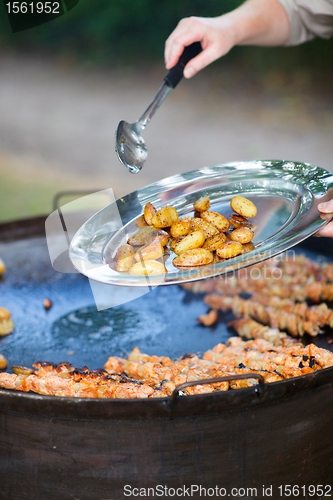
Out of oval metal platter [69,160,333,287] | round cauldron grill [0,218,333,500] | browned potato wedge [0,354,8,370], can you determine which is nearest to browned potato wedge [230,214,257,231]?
oval metal platter [69,160,333,287]

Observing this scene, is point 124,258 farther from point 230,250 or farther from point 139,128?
point 139,128

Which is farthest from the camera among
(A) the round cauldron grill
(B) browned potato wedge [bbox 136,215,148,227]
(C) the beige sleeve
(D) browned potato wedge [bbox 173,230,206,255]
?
(C) the beige sleeve

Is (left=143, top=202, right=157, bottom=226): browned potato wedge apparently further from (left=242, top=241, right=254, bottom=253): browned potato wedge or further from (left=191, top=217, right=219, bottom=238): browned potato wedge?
(left=242, top=241, right=254, bottom=253): browned potato wedge

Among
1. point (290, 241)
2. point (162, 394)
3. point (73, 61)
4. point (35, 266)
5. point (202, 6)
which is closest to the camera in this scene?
point (290, 241)

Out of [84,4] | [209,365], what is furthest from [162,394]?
[84,4]

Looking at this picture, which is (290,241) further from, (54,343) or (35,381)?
(54,343)

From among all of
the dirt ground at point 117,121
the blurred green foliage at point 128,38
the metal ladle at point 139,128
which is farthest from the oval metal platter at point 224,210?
the blurred green foliage at point 128,38
